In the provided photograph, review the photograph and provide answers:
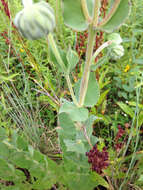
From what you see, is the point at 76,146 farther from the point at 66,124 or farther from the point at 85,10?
the point at 85,10

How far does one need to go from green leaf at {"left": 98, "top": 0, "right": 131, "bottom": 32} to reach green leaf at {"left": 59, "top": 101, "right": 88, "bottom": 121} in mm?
337

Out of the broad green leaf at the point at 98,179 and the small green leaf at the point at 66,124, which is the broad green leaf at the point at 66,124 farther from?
the broad green leaf at the point at 98,179

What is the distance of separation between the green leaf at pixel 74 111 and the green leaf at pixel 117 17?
337mm

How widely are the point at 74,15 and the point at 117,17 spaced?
15 centimetres

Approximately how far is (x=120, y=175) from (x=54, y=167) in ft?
1.11

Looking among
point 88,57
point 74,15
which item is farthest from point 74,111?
point 74,15

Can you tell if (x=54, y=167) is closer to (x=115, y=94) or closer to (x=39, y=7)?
(x=39, y=7)

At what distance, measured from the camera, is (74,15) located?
2.45ft

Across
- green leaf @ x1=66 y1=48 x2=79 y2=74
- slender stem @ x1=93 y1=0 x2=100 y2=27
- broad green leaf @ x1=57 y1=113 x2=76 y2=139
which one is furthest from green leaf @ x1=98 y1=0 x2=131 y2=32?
broad green leaf @ x1=57 y1=113 x2=76 y2=139

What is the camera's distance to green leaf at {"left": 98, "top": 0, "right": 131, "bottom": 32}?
712 mm

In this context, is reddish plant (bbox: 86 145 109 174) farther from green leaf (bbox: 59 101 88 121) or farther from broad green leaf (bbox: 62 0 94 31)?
broad green leaf (bbox: 62 0 94 31)

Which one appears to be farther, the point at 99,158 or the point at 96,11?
the point at 99,158

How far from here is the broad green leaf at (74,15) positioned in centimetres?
73

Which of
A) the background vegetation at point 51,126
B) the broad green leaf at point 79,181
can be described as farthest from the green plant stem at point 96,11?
the broad green leaf at point 79,181
